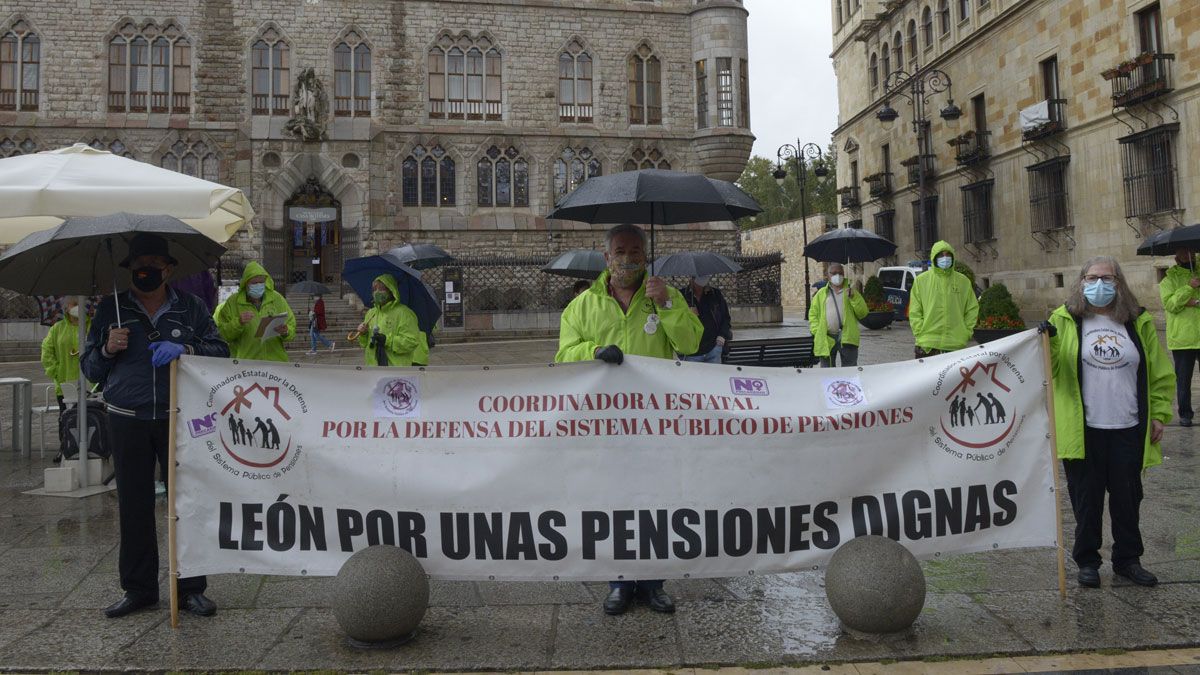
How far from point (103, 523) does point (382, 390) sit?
3.54 meters

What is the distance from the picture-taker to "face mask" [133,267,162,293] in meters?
4.57

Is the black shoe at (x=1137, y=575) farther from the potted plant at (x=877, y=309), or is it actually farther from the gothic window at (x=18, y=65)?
the gothic window at (x=18, y=65)

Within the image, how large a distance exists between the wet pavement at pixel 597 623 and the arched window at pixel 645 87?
2925 cm

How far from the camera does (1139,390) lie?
4.62m

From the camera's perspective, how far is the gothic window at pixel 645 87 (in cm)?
3297

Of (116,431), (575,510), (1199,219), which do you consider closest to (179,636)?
(116,431)

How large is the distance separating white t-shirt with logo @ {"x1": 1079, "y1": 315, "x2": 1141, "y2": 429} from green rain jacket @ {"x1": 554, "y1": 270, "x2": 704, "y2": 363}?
214 cm

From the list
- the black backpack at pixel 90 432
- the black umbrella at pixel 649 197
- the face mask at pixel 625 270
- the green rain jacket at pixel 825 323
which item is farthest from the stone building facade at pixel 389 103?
the face mask at pixel 625 270

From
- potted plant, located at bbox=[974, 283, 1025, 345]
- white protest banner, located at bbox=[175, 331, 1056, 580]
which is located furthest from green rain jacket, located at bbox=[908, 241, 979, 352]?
potted plant, located at bbox=[974, 283, 1025, 345]

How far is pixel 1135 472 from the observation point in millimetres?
4625

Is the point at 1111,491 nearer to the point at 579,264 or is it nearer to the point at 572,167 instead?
the point at 579,264

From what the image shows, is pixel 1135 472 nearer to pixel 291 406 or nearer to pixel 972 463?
pixel 972 463

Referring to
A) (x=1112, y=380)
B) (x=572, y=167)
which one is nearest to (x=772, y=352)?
(x=1112, y=380)

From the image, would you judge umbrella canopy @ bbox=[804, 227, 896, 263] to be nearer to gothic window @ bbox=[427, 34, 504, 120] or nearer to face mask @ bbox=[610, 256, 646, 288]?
face mask @ bbox=[610, 256, 646, 288]
